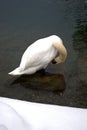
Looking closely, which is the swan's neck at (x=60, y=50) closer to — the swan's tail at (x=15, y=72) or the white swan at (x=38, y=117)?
the swan's tail at (x=15, y=72)

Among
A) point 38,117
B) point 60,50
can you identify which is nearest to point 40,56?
point 60,50

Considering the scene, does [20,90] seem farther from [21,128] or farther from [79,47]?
[21,128]

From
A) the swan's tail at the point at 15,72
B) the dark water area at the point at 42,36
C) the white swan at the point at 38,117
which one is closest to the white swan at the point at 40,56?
the swan's tail at the point at 15,72

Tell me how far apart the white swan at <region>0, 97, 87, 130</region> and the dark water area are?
70.0 inches

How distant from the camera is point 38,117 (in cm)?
154

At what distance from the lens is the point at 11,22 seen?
17.3 feet

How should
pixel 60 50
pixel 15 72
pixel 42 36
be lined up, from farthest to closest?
pixel 42 36, pixel 60 50, pixel 15 72

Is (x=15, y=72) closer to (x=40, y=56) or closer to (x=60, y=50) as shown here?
(x=40, y=56)

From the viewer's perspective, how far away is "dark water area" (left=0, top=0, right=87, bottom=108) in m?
3.60

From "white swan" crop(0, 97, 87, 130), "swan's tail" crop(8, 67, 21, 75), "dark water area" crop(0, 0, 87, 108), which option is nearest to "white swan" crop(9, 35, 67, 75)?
"swan's tail" crop(8, 67, 21, 75)

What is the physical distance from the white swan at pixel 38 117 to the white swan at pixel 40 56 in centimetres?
212

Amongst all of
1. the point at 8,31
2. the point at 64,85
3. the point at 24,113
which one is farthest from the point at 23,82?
the point at 24,113

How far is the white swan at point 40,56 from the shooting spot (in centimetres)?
379

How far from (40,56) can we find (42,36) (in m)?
0.89
